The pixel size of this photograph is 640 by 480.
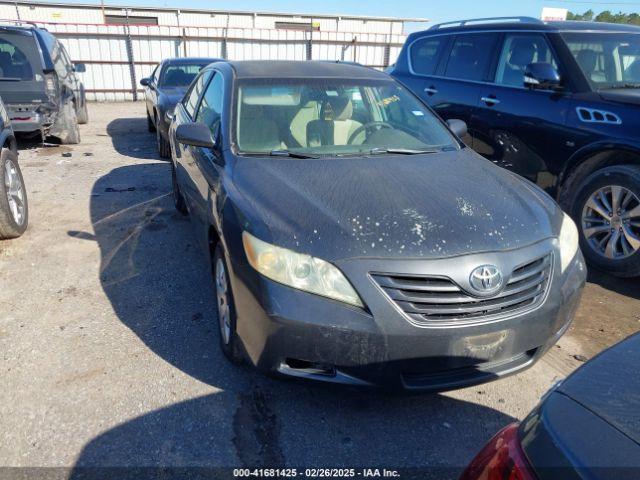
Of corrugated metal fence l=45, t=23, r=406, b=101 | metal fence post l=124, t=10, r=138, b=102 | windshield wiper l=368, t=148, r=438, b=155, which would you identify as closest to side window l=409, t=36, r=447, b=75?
windshield wiper l=368, t=148, r=438, b=155

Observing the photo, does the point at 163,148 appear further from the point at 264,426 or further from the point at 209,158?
the point at 264,426

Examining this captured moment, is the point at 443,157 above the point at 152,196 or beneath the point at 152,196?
above

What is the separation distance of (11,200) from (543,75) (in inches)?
191

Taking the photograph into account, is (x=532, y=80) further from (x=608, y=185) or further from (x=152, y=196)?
(x=152, y=196)

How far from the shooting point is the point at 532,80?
4.53m

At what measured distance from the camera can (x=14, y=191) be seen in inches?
185

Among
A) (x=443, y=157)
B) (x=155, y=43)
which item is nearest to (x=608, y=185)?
(x=443, y=157)

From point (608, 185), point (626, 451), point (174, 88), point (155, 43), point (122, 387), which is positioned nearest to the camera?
point (626, 451)

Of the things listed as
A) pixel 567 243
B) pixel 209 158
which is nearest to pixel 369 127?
pixel 209 158

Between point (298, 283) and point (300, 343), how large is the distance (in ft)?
0.83

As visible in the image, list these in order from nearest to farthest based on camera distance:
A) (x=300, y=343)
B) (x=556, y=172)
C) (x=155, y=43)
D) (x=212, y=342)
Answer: (x=300, y=343), (x=212, y=342), (x=556, y=172), (x=155, y=43)

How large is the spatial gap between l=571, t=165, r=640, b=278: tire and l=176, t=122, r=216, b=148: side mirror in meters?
2.95

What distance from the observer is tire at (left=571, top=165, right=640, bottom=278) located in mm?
3768

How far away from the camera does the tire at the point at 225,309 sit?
2584 millimetres
